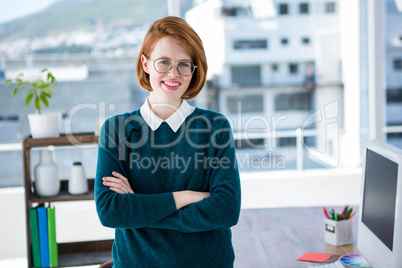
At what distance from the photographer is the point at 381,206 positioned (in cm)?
151

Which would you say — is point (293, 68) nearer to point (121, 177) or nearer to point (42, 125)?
point (42, 125)

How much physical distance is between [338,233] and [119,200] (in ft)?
3.16

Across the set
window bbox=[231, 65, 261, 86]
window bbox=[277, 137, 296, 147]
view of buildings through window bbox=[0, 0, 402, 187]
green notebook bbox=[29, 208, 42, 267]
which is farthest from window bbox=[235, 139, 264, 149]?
green notebook bbox=[29, 208, 42, 267]

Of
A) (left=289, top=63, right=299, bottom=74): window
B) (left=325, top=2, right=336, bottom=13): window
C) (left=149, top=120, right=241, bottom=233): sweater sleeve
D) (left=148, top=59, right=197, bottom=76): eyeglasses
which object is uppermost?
(left=325, top=2, right=336, bottom=13): window

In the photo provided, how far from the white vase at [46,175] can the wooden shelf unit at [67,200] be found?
1.5 inches

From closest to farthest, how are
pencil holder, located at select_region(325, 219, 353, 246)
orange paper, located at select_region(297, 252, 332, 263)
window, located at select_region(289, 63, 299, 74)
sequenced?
orange paper, located at select_region(297, 252, 332, 263)
pencil holder, located at select_region(325, 219, 353, 246)
window, located at select_region(289, 63, 299, 74)

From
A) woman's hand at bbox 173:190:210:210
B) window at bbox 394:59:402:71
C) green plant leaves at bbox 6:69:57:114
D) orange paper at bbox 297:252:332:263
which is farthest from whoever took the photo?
window at bbox 394:59:402:71

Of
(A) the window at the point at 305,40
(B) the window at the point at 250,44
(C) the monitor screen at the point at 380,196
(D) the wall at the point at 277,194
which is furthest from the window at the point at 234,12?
(C) the monitor screen at the point at 380,196

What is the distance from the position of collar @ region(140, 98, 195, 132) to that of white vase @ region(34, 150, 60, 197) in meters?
1.40

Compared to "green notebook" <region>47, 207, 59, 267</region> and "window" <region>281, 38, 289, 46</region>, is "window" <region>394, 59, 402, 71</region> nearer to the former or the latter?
"window" <region>281, 38, 289, 46</region>

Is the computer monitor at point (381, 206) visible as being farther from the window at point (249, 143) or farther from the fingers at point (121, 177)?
the window at point (249, 143)

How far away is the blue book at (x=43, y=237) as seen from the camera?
279 centimetres

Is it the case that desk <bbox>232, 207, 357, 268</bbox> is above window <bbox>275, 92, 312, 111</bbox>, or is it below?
below

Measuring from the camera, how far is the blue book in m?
2.79
